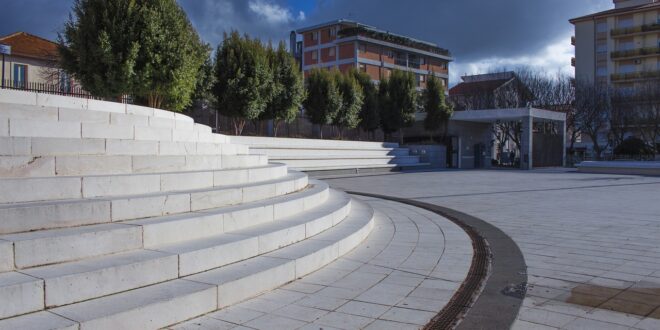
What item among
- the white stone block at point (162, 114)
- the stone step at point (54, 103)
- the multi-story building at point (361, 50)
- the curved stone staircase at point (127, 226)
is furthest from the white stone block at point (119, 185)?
the multi-story building at point (361, 50)

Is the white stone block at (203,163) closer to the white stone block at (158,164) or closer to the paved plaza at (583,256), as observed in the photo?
the white stone block at (158,164)

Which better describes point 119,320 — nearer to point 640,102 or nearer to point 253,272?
point 253,272

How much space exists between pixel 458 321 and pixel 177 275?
247 centimetres

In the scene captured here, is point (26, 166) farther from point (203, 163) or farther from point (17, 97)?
point (203, 163)

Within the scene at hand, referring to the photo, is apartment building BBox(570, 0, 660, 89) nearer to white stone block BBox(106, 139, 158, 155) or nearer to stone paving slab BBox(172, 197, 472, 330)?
stone paving slab BBox(172, 197, 472, 330)

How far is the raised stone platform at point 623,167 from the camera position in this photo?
29.6m

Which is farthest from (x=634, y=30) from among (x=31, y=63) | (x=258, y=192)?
(x=258, y=192)

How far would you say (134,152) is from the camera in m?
6.20

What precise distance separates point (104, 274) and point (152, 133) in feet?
11.7

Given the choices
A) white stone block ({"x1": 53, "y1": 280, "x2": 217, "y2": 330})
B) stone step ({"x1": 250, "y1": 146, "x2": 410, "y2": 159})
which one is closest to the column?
stone step ({"x1": 250, "y1": 146, "x2": 410, "y2": 159})

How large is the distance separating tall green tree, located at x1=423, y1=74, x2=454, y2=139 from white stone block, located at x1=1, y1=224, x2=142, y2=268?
1273 inches

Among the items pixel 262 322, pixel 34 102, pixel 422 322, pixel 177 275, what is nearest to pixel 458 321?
pixel 422 322

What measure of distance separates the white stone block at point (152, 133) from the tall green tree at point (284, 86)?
621 inches

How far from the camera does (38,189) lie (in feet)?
14.9
